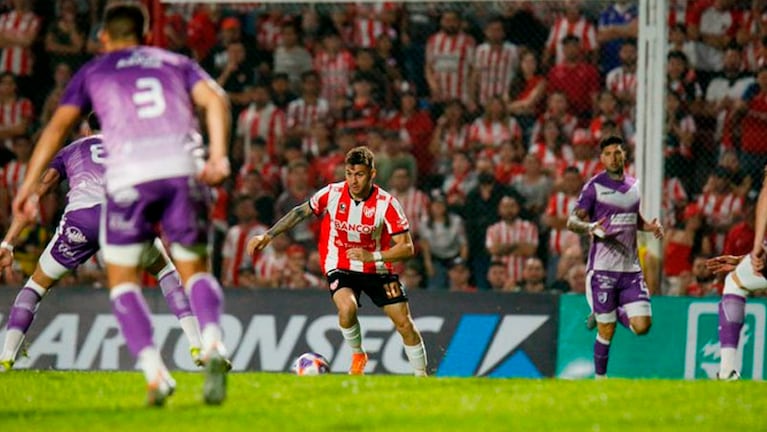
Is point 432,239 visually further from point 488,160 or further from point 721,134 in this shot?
point 721,134

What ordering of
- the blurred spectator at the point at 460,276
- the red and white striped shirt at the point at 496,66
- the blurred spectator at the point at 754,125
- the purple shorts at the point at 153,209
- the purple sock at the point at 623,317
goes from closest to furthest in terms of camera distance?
the purple shorts at the point at 153,209
the purple sock at the point at 623,317
the blurred spectator at the point at 754,125
the blurred spectator at the point at 460,276
the red and white striped shirt at the point at 496,66

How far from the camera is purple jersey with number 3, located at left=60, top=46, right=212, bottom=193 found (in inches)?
326

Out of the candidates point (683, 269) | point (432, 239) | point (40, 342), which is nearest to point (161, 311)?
point (40, 342)

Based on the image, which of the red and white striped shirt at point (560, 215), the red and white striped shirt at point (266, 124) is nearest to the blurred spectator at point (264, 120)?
the red and white striped shirt at point (266, 124)

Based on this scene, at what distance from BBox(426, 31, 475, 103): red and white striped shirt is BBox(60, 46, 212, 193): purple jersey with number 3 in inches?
404

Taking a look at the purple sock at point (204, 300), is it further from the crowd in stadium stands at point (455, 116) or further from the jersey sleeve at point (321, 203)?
the crowd in stadium stands at point (455, 116)

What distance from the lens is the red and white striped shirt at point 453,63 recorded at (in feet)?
61.1

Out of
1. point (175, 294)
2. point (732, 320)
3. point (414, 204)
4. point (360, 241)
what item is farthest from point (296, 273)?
point (175, 294)

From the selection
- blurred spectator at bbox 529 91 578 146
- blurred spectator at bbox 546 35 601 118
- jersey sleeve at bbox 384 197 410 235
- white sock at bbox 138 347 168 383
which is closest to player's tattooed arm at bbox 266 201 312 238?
jersey sleeve at bbox 384 197 410 235

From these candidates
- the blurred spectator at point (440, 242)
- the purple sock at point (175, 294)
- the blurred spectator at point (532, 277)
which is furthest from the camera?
the blurred spectator at point (440, 242)

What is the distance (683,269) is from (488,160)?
2.65 m

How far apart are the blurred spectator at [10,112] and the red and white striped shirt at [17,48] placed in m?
0.27

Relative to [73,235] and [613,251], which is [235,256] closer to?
[613,251]

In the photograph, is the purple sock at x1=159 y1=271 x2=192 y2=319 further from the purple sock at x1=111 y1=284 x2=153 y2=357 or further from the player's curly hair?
the purple sock at x1=111 y1=284 x2=153 y2=357
